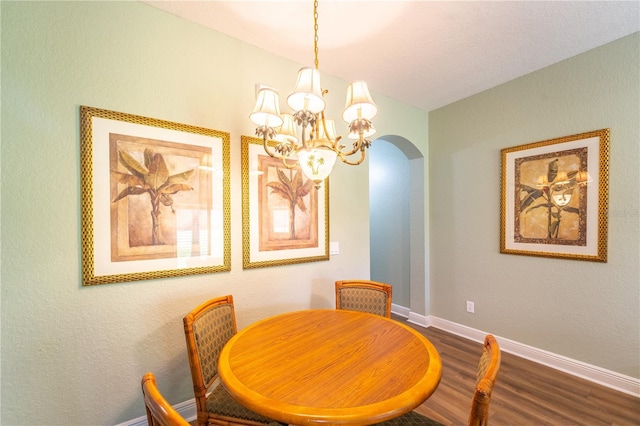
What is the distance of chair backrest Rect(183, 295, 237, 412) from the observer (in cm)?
131

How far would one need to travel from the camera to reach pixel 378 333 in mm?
1460

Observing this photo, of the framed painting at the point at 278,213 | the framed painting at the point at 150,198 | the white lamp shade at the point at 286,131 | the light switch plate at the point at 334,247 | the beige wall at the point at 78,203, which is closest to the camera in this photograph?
the beige wall at the point at 78,203

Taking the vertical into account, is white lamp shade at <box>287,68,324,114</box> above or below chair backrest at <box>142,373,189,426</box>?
above

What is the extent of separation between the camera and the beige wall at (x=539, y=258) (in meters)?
2.04

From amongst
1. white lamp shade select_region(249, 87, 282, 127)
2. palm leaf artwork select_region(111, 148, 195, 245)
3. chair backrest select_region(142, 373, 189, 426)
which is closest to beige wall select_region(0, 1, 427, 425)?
palm leaf artwork select_region(111, 148, 195, 245)

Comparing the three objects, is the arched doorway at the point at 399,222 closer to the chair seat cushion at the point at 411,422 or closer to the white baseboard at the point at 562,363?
the white baseboard at the point at 562,363

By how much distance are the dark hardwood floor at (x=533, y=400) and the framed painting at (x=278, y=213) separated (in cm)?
147

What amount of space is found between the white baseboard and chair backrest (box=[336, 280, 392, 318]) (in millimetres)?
1695

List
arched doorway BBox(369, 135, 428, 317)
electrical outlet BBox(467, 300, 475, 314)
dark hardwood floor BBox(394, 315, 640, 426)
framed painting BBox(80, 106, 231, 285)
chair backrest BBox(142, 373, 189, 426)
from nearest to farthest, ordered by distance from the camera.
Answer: chair backrest BBox(142, 373, 189, 426) → framed painting BBox(80, 106, 231, 285) → dark hardwood floor BBox(394, 315, 640, 426) → electrical outlet BBox(467, 300, 475, 314) → arched doorway BBox(369, 135, 428, 317)

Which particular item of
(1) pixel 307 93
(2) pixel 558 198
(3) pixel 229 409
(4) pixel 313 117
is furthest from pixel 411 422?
(2) pixel 558 198

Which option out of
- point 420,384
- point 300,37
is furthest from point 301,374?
point 300,37

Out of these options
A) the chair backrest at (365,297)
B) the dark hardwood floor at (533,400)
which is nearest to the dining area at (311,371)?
the chair backrest at (365,297)

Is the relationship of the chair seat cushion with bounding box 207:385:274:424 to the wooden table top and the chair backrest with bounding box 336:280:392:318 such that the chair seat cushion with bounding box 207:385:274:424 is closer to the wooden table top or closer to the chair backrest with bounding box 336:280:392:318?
the wooden table top

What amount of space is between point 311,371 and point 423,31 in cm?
235
